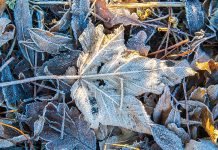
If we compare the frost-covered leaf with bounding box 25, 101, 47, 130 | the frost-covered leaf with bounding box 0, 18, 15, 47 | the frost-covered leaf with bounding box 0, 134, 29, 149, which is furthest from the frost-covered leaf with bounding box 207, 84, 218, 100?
the frost-covered leaf with bounding box 0, 18, 15, 47

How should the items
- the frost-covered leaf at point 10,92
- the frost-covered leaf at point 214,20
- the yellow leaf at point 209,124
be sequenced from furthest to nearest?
the frost-covered leaf at point 214,20
the frost-covered leaf at point 10,92
the yellow leaf at point 209,124

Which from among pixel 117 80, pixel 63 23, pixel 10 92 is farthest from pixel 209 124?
pixel 10 92

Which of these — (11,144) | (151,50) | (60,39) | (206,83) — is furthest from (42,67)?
(206,83)

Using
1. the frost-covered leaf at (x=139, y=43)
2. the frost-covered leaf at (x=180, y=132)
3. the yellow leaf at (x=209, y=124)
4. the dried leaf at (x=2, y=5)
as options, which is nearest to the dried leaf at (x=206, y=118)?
the yellow leaf at (x=209, y=124)

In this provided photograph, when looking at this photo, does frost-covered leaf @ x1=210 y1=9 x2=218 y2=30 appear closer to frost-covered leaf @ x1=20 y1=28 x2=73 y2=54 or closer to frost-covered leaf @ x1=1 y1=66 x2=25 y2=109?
frost-covered leaf @ x1=20 y1=28 x2=73 y2=54

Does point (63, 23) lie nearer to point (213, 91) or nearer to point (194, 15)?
point (194, 15)

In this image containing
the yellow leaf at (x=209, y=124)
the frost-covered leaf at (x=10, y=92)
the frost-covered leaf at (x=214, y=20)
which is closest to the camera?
the yellow leaf at (x=209, y=124)

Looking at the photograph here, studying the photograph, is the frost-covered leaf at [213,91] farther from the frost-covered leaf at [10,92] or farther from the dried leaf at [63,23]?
the frost-covered leaf at [10,92]
